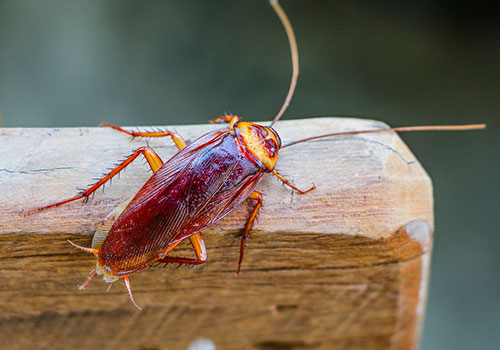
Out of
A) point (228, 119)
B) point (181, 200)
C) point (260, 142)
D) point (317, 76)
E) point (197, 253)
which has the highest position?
point (317, 76)

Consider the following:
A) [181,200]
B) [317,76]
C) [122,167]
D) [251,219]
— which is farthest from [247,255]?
[317,76]

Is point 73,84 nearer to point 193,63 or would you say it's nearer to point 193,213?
point 193,63

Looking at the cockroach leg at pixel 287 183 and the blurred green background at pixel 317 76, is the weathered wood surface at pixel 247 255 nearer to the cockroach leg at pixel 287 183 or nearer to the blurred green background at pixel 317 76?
the cockroach leg at pixel 287 183

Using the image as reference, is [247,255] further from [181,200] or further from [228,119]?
[228,119]

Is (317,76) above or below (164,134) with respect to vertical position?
above

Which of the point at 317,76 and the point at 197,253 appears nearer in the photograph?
the point at 197,253

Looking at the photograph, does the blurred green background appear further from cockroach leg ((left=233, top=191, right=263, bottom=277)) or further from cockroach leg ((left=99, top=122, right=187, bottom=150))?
cockroach leg ((left=233, top=191, right=263, bottom=277))
